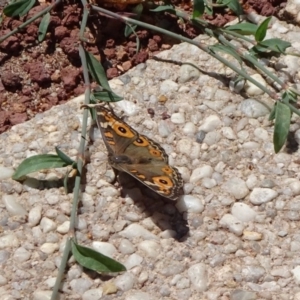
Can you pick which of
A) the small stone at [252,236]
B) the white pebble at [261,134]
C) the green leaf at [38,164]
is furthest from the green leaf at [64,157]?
the white pebble at [261,134]

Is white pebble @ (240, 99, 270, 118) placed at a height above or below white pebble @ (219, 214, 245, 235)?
above

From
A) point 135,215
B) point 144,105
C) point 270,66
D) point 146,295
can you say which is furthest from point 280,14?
point 146,295

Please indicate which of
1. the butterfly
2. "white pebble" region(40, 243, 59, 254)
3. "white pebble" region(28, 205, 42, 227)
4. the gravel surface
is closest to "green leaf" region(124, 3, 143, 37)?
the gravel surface

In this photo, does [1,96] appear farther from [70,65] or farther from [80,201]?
[80,201]

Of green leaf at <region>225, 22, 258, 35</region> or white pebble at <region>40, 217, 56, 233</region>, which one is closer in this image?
white pebble at <region>40, 217, 56, 233</region>

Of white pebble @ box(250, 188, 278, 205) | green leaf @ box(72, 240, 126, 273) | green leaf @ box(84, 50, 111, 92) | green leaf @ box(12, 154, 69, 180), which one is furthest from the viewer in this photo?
green leaf @ box(84, 50, 111, 92)

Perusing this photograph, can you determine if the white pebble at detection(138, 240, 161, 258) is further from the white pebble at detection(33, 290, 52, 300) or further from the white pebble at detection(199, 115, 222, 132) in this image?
the white pebble at detection(199, 115, 222, 132)

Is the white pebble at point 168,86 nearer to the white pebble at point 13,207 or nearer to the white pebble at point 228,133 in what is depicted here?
the white pebble at point 228,133
